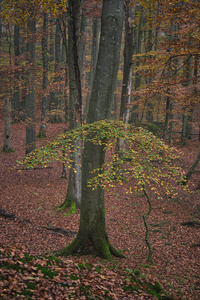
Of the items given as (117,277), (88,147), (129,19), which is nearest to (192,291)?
(117,277)

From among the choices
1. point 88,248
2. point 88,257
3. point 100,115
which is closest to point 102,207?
point 88,248

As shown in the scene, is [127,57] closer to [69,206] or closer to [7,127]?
[69,206]

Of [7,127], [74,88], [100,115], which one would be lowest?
[7,127]

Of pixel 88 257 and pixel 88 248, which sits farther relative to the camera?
pixel 88 248

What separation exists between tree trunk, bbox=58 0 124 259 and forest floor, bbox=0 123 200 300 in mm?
A: 430

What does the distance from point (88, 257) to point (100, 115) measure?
12.3 feet

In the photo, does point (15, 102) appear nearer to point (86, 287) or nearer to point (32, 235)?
point (32, 235)

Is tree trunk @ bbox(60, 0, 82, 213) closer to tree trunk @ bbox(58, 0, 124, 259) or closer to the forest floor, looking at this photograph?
the forest floor

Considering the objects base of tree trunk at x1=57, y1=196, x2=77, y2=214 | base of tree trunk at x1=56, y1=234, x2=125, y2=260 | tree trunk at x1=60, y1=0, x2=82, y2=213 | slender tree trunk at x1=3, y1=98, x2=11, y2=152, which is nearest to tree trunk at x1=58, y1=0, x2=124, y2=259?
base of tree trunk at x1=56, y1=234, x2=125, y2=260

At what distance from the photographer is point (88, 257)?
594cm

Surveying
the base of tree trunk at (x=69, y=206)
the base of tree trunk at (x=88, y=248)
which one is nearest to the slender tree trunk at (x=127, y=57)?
the base of tree trunk at (x=69, y=206)

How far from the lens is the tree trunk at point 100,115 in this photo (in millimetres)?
5703

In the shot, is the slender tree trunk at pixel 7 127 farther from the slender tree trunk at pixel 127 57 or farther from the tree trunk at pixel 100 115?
the tree trunk at pixel 100 115

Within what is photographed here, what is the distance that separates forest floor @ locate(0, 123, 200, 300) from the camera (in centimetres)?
409
